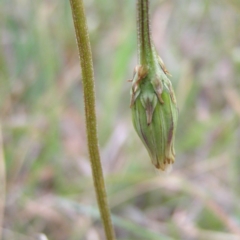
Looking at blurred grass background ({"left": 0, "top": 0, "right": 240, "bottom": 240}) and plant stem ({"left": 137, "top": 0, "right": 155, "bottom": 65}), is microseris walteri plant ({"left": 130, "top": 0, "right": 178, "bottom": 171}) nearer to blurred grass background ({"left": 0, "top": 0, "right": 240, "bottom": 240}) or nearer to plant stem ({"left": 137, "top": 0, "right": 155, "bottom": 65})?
plant stem ({"left": 137, "top": 0, "right": 155, "bottom": 65})

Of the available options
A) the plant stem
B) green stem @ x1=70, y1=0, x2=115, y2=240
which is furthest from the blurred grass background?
the plant stem

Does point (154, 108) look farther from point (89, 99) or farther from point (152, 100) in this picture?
point (89, 99)

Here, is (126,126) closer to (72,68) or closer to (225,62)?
(72,68)

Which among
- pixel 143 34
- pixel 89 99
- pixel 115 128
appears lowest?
pixel 89 99

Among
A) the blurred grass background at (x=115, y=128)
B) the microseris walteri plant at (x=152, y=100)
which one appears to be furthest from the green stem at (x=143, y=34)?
the blurred grass background at (x=115, y=128)

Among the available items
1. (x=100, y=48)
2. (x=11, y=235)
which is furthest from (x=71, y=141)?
(x=11, y=235)

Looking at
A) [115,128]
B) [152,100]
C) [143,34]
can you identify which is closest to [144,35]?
[143,34]
